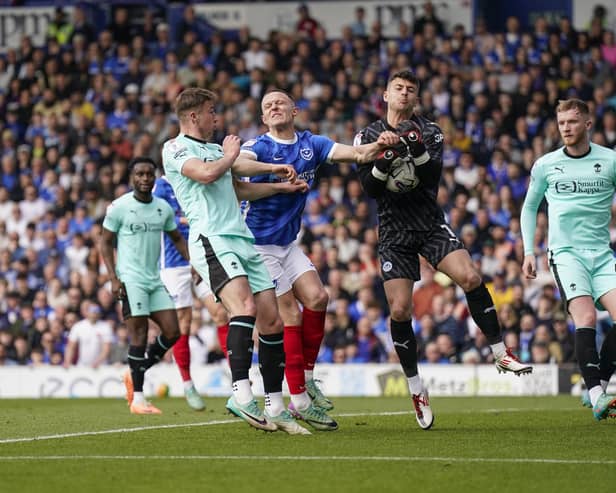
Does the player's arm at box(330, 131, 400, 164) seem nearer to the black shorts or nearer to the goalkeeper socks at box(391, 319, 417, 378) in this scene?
the black shorts

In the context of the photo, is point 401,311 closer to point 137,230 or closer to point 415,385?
point 415,385

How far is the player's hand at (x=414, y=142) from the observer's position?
9.42m

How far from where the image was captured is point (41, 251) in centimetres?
2261

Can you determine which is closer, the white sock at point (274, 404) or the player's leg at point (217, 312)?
the white sock at point (274, 404)

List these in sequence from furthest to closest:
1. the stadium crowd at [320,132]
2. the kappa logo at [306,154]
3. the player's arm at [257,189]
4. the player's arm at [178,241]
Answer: the stadium crowd at [320,132]
the player's arm at [178,241]
the kappa logo at [306,154]
the player's arm at [257,189]

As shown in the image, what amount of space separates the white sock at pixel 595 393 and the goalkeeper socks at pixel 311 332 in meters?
2.17

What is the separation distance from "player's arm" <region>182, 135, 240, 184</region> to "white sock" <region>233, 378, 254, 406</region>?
1.43m

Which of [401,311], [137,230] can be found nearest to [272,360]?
[401,311]

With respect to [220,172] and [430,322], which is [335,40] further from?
[220,172]

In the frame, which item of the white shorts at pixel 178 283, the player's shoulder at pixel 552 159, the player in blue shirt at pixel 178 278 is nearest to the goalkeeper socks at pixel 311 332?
the player's shoulder at pixel 552 159

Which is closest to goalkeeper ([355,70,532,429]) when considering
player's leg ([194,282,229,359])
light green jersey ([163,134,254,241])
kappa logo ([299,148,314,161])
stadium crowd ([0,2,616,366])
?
kappa logo ([299,148,314,161])

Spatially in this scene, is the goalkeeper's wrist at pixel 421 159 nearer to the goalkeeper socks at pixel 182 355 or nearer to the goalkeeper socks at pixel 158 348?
the goalkeeper socks at pixel 158 348

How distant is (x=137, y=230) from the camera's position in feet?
43.1

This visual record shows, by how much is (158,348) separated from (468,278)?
487 centimetres
